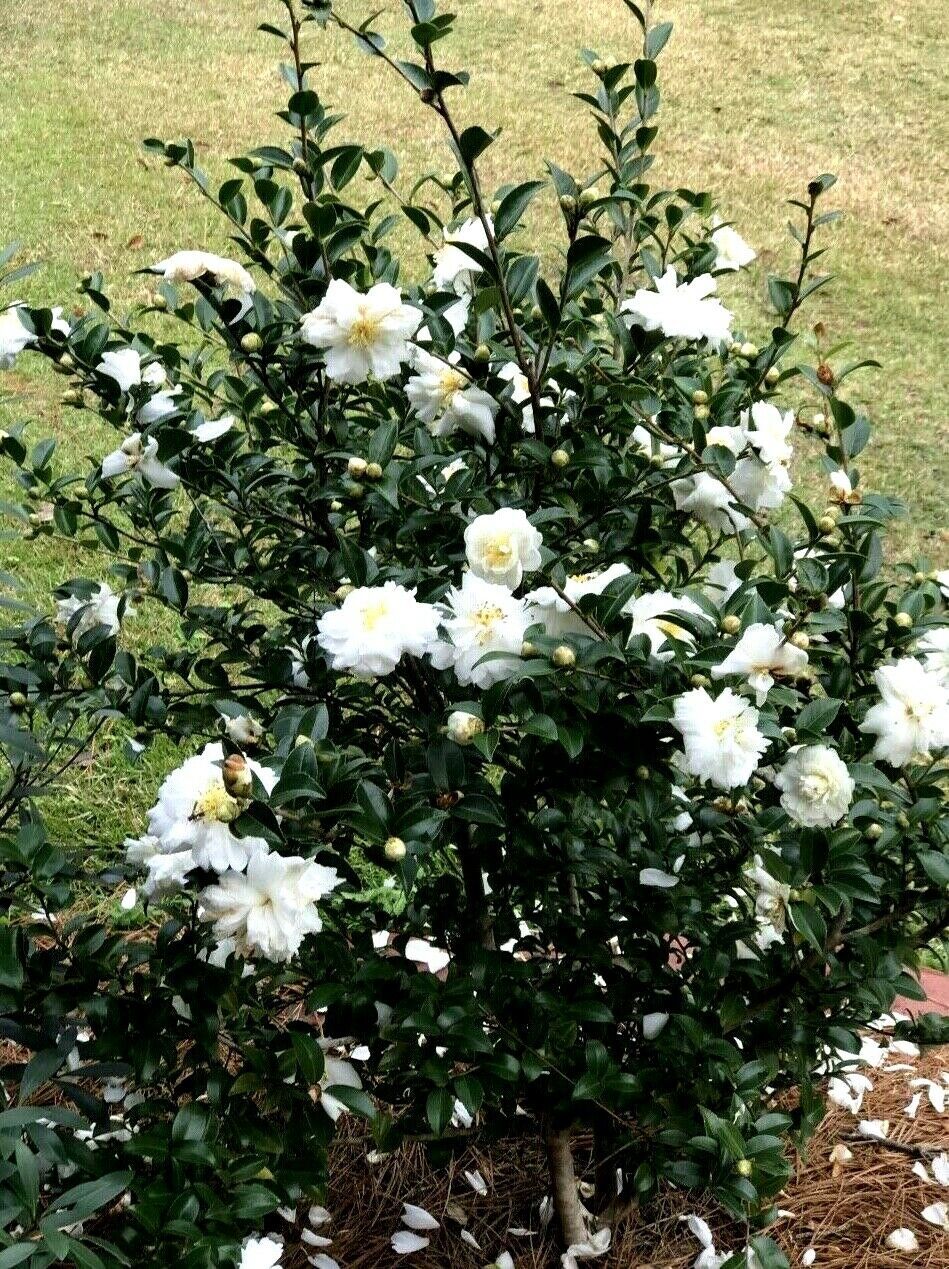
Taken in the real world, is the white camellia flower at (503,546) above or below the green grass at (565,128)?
above

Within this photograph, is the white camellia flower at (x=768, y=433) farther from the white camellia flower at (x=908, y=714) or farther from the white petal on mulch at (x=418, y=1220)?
the white petal on mulch at (x=418, y=1220)

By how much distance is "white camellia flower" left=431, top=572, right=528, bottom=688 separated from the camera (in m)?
1.19

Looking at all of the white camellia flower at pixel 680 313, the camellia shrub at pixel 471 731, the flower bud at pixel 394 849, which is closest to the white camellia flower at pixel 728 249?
the camellia shrub at pixel 471 731

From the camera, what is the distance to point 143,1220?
45.8 inches

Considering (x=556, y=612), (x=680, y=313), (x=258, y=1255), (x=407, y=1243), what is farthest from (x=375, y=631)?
(x=407, y=1243)

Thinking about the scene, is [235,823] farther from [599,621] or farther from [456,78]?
[456,78]

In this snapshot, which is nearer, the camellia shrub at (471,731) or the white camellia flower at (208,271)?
the camellia shrub at (471,731)

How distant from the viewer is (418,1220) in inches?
75.3

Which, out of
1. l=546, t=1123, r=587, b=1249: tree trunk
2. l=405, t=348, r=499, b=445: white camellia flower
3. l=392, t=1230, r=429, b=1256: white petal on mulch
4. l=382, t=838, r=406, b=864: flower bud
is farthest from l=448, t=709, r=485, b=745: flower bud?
l=392, t=1230, r=429, b=1256: white petal on mulch

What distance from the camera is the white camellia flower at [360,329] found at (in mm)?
1284

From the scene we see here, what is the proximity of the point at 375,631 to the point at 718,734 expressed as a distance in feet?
1.05

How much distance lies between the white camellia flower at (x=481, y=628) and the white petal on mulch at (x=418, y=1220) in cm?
108

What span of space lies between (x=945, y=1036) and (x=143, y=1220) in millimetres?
987

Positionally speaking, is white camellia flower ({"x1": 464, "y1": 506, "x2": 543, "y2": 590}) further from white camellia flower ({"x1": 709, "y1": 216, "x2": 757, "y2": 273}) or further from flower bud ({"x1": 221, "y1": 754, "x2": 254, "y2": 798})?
white camellia flower ({"x1": 709, "y1": 216, "x2": 757, "y2": 273})
